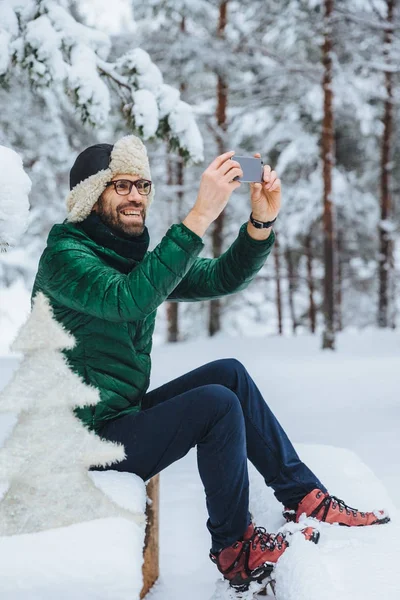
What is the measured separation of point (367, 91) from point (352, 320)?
9997mm

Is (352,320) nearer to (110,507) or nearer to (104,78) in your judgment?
(104,78)

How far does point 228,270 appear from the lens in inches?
125

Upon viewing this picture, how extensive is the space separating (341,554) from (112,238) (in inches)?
63.3

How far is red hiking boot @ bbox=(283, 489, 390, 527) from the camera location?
2783 millimetres

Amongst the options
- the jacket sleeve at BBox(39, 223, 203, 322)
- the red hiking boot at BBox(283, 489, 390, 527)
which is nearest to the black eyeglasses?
the jacket sleeve at BBox(39, 223, 203, 322)

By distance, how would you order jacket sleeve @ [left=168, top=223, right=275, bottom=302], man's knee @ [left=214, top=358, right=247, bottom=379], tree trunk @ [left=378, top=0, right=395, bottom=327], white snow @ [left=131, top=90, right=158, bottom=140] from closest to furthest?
man's knee @ [left=214, top=358, right=247, bottom=379], jacket sleeve @ [left=168, top=223, right=275, bottom=302], white snow @ [left=131, top=90, right=158, bottom=140], tree trunk @ [left=378, top=0, right=395, bottom=327]

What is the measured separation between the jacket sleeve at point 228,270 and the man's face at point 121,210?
56 centimetres

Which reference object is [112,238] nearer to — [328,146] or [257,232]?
[257,232]

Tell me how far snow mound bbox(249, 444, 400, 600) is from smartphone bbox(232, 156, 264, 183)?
1.54 m

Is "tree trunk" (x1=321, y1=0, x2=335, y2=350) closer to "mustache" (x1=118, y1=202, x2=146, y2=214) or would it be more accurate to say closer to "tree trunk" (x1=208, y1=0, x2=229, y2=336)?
"tree trunk" (x1=208, y1=0, x2=229, y2=336)

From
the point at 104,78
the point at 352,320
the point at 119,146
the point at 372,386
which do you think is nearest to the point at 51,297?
the point at 119,146

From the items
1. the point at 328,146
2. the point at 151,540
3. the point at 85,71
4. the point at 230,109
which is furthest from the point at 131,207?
the point at 230,109

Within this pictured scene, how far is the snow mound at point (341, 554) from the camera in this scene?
2.22m

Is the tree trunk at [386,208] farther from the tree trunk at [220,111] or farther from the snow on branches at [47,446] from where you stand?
the snow on branches at [47,446]
